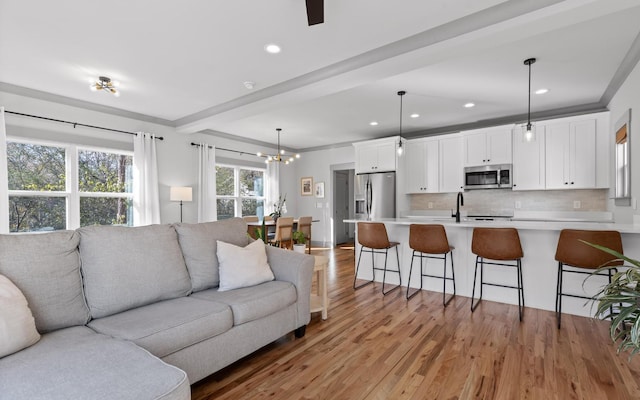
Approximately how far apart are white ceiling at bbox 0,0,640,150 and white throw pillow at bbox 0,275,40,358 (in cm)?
216

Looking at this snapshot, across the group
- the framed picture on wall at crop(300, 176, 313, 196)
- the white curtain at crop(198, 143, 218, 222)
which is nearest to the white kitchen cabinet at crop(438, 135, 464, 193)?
the framed picture on wall at crop(300, 176, 313, 196)

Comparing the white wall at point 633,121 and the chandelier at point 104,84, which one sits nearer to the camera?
the white wall at point 633,121

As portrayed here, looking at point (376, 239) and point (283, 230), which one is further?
point (283, 230)

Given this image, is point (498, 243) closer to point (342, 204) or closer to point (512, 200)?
point (512, 200)

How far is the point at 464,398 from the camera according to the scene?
71.2 inches

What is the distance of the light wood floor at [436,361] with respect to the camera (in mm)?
1879

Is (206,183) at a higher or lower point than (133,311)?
higher

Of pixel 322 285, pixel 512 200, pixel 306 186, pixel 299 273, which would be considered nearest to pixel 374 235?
pixel 322 285

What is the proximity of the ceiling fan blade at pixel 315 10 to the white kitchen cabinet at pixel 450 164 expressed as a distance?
4.55 meters

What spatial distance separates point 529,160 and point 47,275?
6.07 metres

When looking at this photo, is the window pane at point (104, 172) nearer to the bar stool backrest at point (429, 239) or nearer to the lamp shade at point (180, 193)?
the lamp shade at point (180, 193)

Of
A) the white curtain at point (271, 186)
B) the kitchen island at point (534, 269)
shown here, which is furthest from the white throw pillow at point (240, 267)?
the white curtain at point (271, 186)

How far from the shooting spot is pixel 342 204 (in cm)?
834

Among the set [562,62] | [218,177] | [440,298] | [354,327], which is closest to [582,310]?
[440,298]
